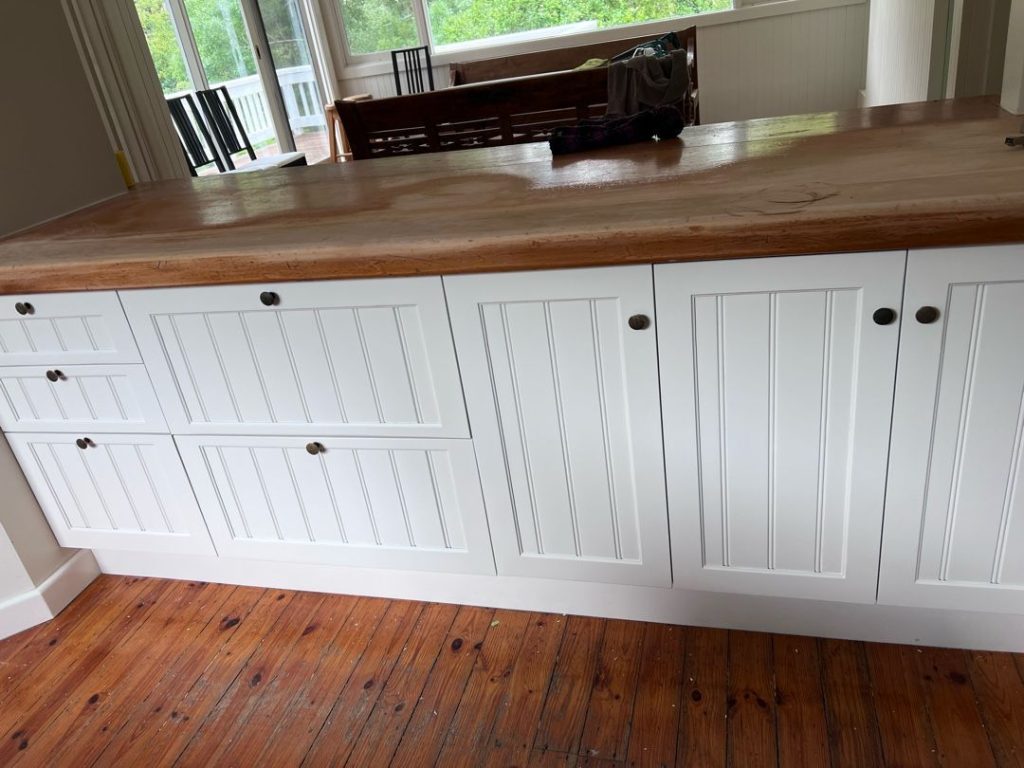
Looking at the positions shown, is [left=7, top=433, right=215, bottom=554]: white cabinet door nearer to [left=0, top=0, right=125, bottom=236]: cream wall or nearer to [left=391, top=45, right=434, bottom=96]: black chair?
[left=0, top=0, right=125, bottom=236]: cream wall

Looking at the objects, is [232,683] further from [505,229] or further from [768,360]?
[768,360]

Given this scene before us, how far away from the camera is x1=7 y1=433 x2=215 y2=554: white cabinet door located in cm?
168

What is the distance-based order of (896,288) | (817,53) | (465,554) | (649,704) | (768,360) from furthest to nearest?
(817,53) → (465,554) → (649,704) → (768,360) → (896,288)

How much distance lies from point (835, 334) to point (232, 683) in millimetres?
1369

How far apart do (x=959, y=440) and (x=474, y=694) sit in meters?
0.98

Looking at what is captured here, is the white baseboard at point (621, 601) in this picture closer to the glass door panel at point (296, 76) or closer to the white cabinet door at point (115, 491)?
the white cabinet door at point (115, 491)

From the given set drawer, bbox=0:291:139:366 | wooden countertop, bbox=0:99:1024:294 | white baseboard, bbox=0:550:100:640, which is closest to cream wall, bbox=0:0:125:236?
wooden countertop, bbox=0:99:1024:294

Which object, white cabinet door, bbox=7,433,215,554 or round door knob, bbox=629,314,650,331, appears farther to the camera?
white cabinet door, bbox=7,433,215,554

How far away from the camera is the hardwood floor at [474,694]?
132cm

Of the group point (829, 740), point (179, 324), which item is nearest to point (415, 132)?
point (179, 324)

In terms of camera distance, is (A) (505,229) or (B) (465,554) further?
(B) (465,554)

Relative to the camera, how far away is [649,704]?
1.41 metres

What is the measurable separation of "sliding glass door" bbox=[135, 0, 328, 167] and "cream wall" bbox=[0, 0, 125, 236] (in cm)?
229

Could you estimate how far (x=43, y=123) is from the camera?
181cm
